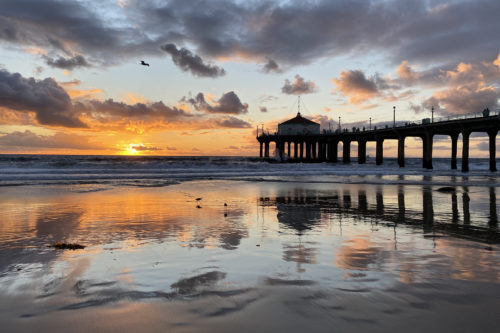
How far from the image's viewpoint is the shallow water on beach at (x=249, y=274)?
3.48 m

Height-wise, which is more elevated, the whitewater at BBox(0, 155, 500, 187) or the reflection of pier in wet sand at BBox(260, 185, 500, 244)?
the whitewater at BBox(0, 155, 500, 187)

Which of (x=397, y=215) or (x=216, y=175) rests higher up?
(x=216, y=175)

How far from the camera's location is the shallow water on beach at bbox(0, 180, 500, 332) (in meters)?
3.48

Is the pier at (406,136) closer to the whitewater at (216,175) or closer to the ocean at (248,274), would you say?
the whitewater at (216,175)

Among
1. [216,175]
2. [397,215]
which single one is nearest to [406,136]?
[216,175]

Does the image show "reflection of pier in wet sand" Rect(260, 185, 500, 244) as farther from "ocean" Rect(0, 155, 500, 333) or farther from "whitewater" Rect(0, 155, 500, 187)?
"whitewater" Rect(0, 155, 500, 187)

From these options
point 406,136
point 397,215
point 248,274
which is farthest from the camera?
point 406,136

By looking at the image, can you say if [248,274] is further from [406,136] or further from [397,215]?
[406,136]

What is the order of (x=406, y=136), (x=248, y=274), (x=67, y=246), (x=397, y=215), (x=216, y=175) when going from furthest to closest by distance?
(x=406, y=136)
(x=216, y=175)
(x=397, y=215)
(x=67, y=246)
(x=248, y=274)

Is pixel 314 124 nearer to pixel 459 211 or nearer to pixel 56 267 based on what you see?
pixel 459 211

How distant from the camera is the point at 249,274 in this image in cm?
490

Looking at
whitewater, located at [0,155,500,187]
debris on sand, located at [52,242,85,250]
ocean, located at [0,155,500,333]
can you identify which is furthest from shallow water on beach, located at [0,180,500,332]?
whitewater, located at [0,155,500,187]

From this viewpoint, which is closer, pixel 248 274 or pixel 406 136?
→ pixel 248 274

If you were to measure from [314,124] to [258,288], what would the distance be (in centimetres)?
9833
